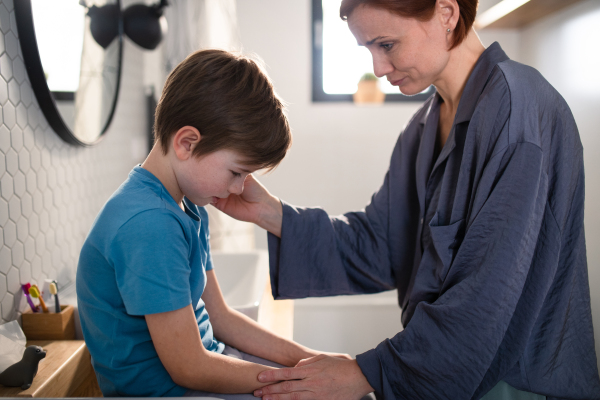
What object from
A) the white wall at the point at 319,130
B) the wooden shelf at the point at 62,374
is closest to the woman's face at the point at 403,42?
the wooden shelf at the point at 62,374

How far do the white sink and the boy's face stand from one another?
47 centimetres

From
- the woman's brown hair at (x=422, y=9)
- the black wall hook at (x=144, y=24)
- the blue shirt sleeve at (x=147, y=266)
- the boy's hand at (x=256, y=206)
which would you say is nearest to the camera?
the blue shirt sleeve at (x=147, y=266)

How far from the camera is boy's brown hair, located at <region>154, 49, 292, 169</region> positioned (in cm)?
81

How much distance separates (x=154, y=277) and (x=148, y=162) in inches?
9.8

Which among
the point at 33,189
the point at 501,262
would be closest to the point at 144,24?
the point at 33,189

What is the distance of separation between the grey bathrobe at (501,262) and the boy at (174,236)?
0.35m

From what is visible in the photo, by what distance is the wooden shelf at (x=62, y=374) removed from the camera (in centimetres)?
77

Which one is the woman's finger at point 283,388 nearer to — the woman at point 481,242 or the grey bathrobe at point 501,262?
the woman at point 481,242

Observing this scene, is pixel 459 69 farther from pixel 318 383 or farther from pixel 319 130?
pixel 319 130

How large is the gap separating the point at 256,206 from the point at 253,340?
328 mm

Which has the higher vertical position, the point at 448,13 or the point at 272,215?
the point at 448,13

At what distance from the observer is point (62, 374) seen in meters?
0.84

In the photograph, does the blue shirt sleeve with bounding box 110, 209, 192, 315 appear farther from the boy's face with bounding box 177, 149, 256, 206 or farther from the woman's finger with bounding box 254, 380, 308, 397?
the woman's finger with bounding box 254, 380, 308, 397

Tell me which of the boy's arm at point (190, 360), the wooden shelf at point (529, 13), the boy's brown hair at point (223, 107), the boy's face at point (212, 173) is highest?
the wooden shelf at point (529, 13)
